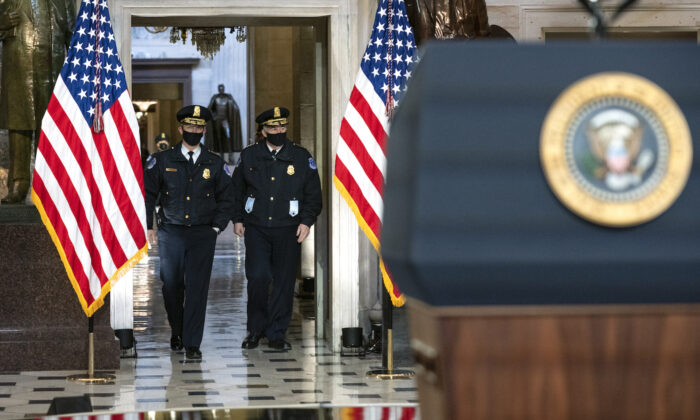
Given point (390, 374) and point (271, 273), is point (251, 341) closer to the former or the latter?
point (271, 273)

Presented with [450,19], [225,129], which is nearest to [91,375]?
[450,19]

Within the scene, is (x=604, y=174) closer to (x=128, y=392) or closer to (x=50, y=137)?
(x=128, y=392)

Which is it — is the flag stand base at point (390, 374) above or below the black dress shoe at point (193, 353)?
below

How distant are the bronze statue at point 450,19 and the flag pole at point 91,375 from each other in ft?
10.2

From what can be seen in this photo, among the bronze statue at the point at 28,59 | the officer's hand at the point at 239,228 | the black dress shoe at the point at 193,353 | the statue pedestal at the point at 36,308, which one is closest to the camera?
the statue pedestal at the point at 36,308

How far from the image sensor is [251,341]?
9742 millimetres

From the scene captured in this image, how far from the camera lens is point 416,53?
8438mm

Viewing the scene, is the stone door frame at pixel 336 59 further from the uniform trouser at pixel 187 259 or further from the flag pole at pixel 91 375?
the flag pole at pixel 91 375

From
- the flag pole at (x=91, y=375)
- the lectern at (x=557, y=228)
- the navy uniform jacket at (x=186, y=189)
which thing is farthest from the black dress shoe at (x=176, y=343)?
the lectern at (x=557, y=228)

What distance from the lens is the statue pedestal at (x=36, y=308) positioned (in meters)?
8.32

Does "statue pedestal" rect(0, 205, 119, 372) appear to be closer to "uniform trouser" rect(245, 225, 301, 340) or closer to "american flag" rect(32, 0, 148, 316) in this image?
"american flag" rect(32, 0, 148, 316)

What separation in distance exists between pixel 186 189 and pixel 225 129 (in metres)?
19.0

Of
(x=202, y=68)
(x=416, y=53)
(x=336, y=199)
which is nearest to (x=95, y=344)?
(x=336, y=199)

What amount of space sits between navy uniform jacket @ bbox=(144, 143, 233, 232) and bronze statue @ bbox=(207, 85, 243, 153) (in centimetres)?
1862
